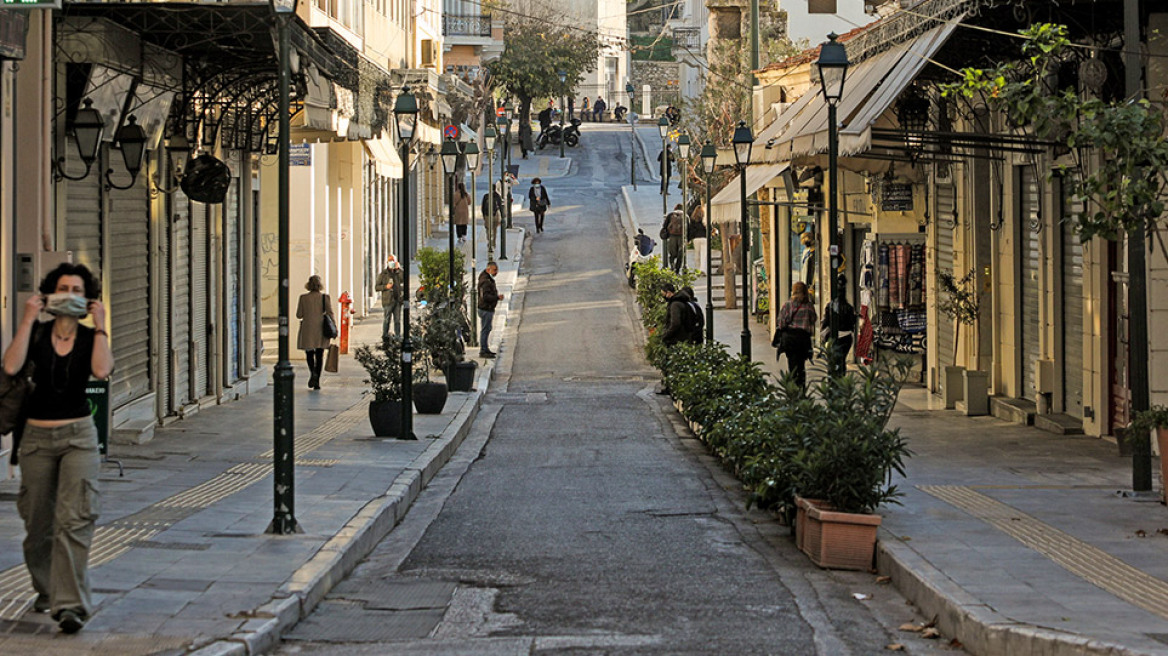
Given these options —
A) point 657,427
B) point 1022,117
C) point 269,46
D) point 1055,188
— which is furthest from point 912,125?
point 1022,117

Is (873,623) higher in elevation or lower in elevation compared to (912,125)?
lower

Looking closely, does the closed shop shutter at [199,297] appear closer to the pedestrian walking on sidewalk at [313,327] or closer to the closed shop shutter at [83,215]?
the pedestrian walking on sidewalk at [313,327]

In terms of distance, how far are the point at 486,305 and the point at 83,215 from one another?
15.0 metres

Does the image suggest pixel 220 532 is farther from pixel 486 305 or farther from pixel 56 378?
pixel 486 305

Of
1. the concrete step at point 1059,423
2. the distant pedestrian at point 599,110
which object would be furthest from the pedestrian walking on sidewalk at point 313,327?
the distant pedestrian at point 599,110

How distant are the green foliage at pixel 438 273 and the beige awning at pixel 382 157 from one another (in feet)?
Result: 6.56

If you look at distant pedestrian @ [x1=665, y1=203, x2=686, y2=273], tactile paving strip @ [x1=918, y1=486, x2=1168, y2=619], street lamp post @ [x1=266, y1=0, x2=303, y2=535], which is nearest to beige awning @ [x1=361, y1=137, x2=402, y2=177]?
distant pedestrian @ [x1=665, y1=203, x2=686, y2=273]

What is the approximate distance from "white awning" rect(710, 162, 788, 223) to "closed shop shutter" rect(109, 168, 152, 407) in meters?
10.2

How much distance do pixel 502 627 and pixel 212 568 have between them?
216 cm

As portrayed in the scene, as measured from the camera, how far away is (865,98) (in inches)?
768

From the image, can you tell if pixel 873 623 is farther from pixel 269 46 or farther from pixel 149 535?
pixel 269 46

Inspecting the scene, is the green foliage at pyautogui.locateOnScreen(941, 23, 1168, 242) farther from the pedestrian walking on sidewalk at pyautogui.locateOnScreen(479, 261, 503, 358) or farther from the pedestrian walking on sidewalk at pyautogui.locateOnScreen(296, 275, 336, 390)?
the pedestrian walking on sidewalk at pyautogui.locateOnScreen(479, 261, 503, 358)

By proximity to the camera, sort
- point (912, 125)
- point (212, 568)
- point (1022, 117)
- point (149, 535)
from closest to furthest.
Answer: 1. point (212, 568)
2. point (149, 535)
3. point (1022, 117)
4. point (912, 125)

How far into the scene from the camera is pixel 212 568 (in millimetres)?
9617
